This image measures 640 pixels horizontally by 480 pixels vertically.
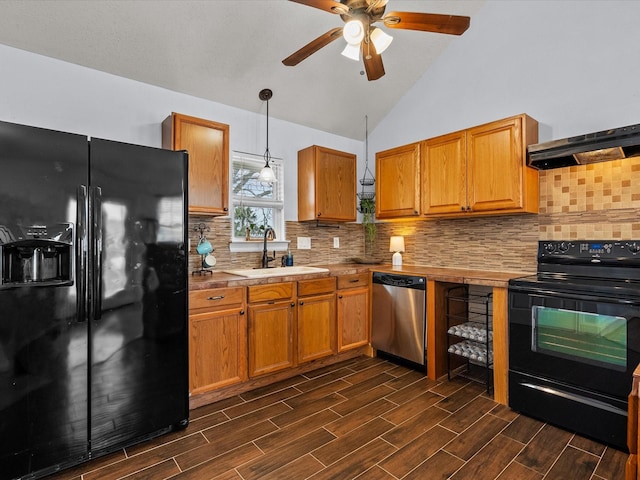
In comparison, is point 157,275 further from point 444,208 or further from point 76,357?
point 444,208

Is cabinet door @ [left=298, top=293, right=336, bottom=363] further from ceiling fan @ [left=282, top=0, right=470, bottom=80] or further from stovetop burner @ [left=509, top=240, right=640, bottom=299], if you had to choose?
ceiling fan @ [left=282, top=0, right=470, bottom=80]

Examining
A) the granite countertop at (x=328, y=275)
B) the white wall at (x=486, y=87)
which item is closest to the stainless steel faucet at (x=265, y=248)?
the white wall at (x=486, y=87)

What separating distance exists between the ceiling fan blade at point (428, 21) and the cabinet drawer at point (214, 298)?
207cm

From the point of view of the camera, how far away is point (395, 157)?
3.72 m

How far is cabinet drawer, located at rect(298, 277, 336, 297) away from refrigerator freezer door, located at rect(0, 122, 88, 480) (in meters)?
1.62

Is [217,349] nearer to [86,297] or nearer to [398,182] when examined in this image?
[86,297]

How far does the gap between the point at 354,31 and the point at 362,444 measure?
7.80 ft

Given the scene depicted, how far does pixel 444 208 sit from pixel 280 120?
6.37 feet

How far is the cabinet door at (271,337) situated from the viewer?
280 cm

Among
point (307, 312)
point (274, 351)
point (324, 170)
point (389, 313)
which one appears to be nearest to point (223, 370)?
point (274, 351)

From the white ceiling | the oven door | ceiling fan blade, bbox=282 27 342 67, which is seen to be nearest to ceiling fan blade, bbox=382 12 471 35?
ceiling fan blade, bbox=282 27 342 67

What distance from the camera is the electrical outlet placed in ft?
12.8

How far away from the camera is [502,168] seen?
286 centimetres

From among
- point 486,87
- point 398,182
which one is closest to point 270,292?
point 398,182
